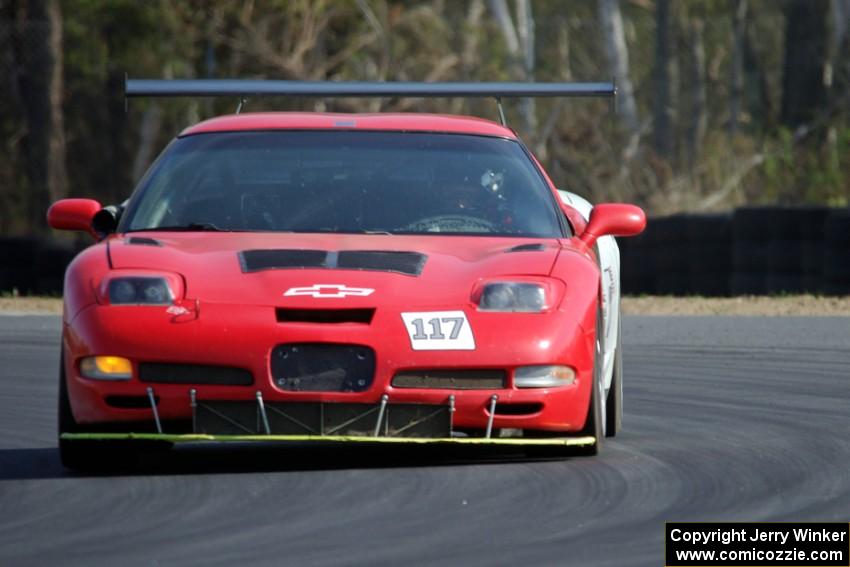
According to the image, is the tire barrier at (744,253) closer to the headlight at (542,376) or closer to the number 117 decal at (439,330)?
the headlight at (542,376)

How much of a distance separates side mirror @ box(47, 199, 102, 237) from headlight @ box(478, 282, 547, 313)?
1.74 metres

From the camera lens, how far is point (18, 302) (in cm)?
1795

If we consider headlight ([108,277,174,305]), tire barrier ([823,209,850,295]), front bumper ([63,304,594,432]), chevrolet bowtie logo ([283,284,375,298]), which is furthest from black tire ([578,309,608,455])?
tire barrier ([823,209,850,295])

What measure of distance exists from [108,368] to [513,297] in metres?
1.32

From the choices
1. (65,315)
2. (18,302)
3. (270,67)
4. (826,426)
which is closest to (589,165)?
(270,67)

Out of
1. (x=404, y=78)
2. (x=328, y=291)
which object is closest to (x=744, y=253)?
(x=328, y=291)

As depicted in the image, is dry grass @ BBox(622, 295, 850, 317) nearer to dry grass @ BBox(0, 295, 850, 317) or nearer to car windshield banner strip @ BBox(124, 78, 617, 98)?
dry grass @ BBox(0, 295, 850, 317)

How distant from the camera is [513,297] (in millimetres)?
6707

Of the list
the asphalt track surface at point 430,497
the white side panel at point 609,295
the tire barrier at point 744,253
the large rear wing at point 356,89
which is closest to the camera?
the asphalt track surface at point 430,497

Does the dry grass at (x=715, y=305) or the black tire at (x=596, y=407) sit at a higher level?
the black tire at (x=596, y=407)

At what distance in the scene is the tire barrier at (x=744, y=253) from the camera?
17.3 meters

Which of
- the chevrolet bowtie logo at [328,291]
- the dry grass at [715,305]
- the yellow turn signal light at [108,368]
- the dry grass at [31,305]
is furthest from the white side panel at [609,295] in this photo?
the dry grass at [31,305]

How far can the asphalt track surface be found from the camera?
17.4ft

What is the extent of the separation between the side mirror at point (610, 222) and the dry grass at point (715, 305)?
27.5 ft
